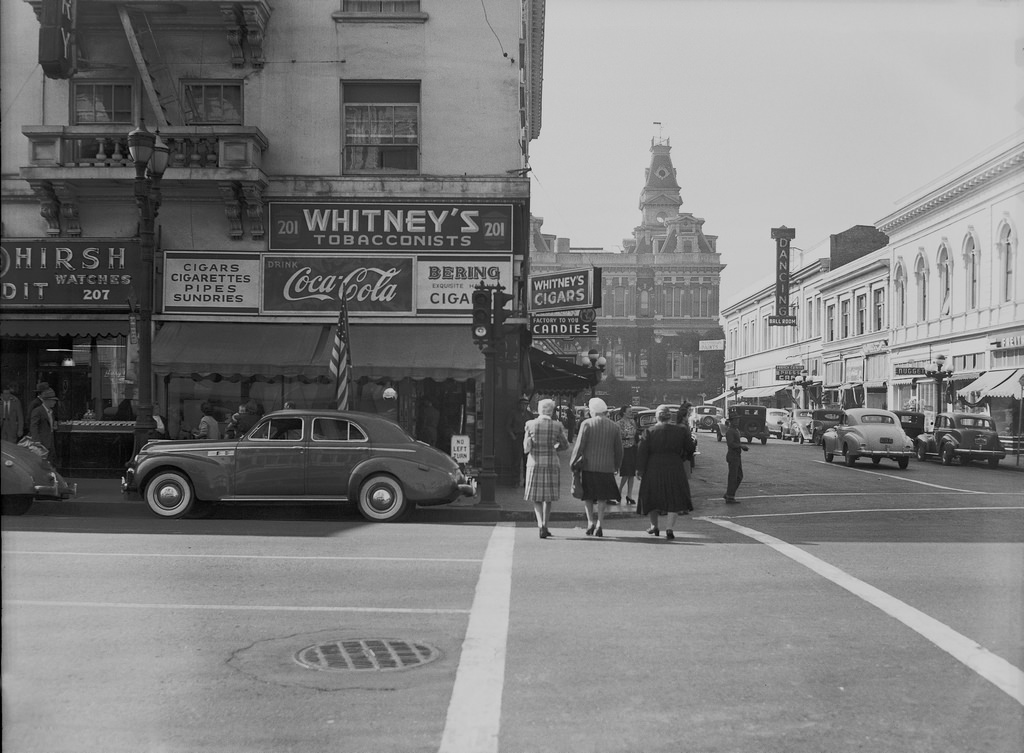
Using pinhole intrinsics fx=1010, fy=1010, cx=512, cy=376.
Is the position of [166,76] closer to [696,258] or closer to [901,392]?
[901,392]

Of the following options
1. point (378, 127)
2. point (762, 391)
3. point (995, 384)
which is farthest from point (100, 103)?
point (762, 391)

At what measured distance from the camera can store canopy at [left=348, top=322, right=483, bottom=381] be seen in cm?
1867

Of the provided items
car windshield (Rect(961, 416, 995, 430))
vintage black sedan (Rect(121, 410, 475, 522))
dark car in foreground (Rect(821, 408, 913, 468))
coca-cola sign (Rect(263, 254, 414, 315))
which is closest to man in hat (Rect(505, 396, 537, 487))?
coca-cola sign (Rect(263, 254, 414, 315))

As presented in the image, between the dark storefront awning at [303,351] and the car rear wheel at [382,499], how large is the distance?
5355 millimetres

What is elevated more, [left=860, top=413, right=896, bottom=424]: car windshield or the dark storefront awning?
the dark storefront awning

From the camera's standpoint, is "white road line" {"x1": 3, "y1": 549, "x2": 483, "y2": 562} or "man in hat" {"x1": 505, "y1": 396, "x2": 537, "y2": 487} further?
"man in hat" {"x1": 505, "y1": 396, "x2": 537, "y2": 487}

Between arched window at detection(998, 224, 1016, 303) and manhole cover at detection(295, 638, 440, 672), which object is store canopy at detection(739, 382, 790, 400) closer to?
arched window at detection(998, 224, 1016, 303)

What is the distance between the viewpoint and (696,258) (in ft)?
303

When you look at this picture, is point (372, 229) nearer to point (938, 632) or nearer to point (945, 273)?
point (945, 273)

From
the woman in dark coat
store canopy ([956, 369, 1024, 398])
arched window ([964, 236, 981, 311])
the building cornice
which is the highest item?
arched window ([964, 236, 981, 311])

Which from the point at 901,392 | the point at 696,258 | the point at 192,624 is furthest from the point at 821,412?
the point at 696,258

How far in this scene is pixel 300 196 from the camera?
65.0 feet

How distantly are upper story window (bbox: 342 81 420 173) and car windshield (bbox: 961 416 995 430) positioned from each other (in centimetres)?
1916

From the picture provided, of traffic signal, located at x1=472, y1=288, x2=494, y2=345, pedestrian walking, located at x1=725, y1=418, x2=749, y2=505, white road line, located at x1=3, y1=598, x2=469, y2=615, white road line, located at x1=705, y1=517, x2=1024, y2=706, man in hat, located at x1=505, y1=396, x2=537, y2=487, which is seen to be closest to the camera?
white road line, located at x1=705, y1=517, x2=1024, y2=706
